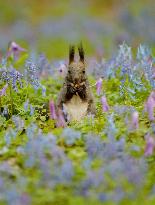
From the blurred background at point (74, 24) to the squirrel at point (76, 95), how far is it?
10.3m

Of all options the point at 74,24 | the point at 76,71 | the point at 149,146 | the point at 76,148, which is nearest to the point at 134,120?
the point at 149,146

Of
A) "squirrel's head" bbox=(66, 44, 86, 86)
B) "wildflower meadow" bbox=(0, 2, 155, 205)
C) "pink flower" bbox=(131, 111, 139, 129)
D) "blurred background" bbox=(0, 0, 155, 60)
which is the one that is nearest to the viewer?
"wildflower meadow" bbox=(0, 2, 155, 205)

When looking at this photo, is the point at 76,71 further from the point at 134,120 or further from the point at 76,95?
the point at 134,120

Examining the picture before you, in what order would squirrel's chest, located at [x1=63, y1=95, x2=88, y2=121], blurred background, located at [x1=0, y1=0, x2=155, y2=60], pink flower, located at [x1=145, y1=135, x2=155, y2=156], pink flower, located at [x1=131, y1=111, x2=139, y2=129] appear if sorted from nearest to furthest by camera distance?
1. pink flower, located at [x1=145, y1=135, x2=155, y2=156]
2. pink flower, located at [x1=131, y1=111, x2=139, y2=129]
3. squirrel's chest, located at [x1=63, y1=95, x2=88, y2=121]
4. blurred background, located at [x1=0, y1=0, x2=155, y2=60]

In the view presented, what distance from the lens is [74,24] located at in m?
29.4

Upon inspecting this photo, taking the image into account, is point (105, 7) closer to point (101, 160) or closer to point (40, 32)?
point (40, 32)

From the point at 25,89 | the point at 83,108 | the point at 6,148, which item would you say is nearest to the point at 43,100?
the point at 25,89

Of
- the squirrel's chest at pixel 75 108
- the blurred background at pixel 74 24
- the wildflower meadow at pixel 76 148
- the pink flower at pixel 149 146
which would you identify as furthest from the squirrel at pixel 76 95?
the blurred background at pixel 74 24

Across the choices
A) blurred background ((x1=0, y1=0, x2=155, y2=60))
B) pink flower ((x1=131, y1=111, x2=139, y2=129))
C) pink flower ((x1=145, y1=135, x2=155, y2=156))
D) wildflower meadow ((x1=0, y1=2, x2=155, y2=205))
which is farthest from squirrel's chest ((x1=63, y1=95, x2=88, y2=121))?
blurred background ((x1=0, y1=0, x2=155, y2=60))

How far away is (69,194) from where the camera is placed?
14.6 ft

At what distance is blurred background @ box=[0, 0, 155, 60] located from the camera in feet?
71.2

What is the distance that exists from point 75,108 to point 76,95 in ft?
0.49

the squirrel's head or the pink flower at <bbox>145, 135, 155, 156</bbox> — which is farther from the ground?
the squirrel's head

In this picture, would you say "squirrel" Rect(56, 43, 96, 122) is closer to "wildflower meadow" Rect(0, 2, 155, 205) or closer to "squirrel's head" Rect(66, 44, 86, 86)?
"squirrel's head" Rect(66, 44, 86, 86)
